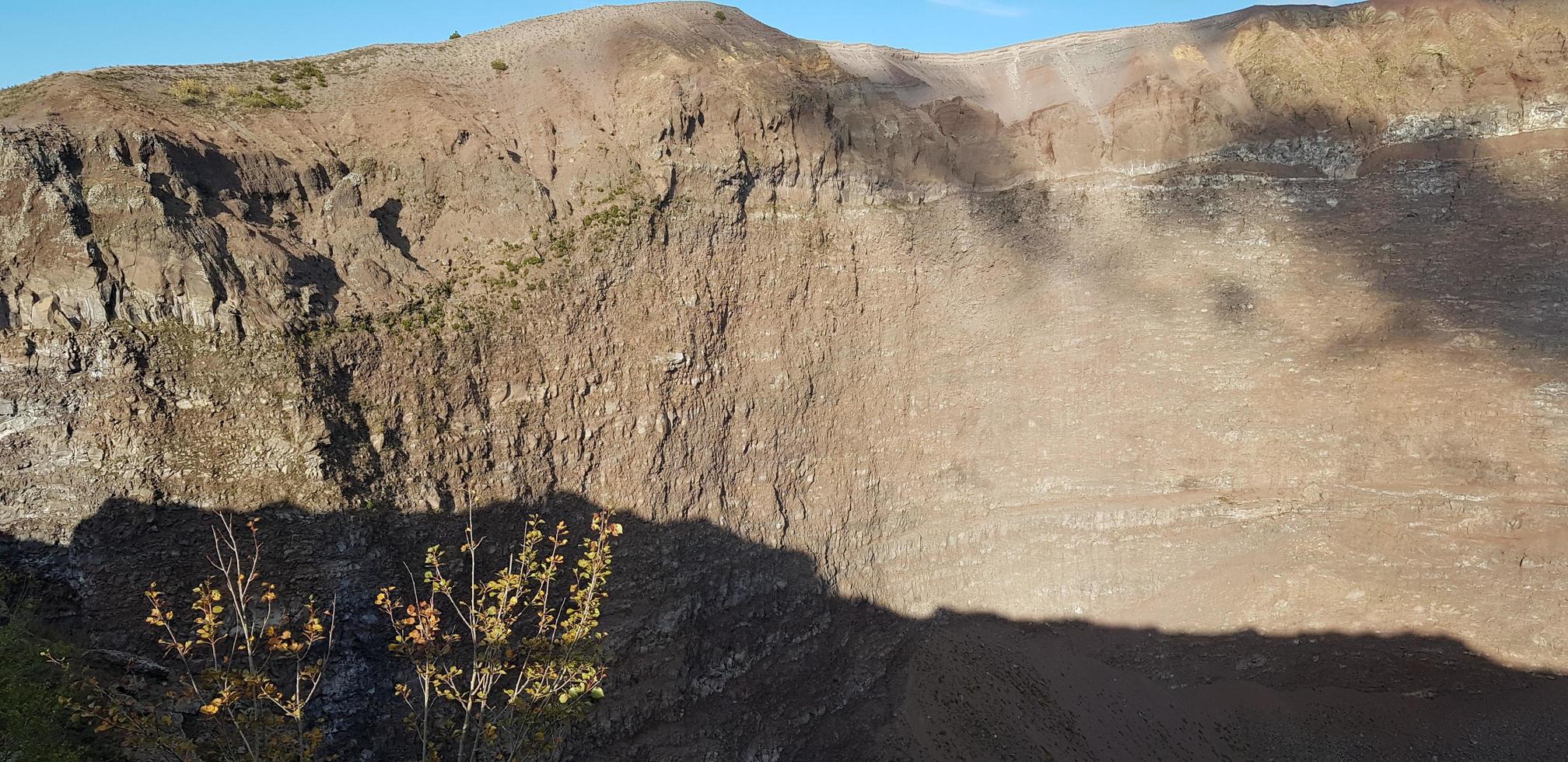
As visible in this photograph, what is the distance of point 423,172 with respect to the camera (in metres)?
18.8

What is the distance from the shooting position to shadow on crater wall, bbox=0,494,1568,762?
1569 cm

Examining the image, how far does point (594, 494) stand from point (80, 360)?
9408mm

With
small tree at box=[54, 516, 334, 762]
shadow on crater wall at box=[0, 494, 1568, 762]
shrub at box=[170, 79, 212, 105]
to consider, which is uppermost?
shrub at box=[170, 79, 212, 105]

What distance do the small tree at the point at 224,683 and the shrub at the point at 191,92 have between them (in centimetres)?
947

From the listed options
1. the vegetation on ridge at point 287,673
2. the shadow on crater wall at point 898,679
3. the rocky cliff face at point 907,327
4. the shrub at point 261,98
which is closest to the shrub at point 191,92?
the rocky cliff face at point 907,327

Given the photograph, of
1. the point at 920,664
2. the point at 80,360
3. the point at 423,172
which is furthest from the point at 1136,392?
the point at 80,360

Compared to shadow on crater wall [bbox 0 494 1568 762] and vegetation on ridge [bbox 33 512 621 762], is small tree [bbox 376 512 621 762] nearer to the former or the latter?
vegetation on ridge [bbox 33 512 621 762]

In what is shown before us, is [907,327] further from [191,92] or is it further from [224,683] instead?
[224,683]

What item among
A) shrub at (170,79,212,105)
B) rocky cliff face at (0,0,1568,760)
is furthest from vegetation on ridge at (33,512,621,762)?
shrub at (170,79,212,105)

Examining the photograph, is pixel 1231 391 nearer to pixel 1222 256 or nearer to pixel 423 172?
pixel 1222 256

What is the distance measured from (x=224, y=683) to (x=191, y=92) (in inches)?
575

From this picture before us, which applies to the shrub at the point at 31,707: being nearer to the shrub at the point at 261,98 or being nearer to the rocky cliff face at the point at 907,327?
the rocky cliff face at the point at 907,327

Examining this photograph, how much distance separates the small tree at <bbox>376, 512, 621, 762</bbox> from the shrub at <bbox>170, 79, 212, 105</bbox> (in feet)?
36.1

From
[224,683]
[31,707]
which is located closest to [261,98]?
[31,707]
